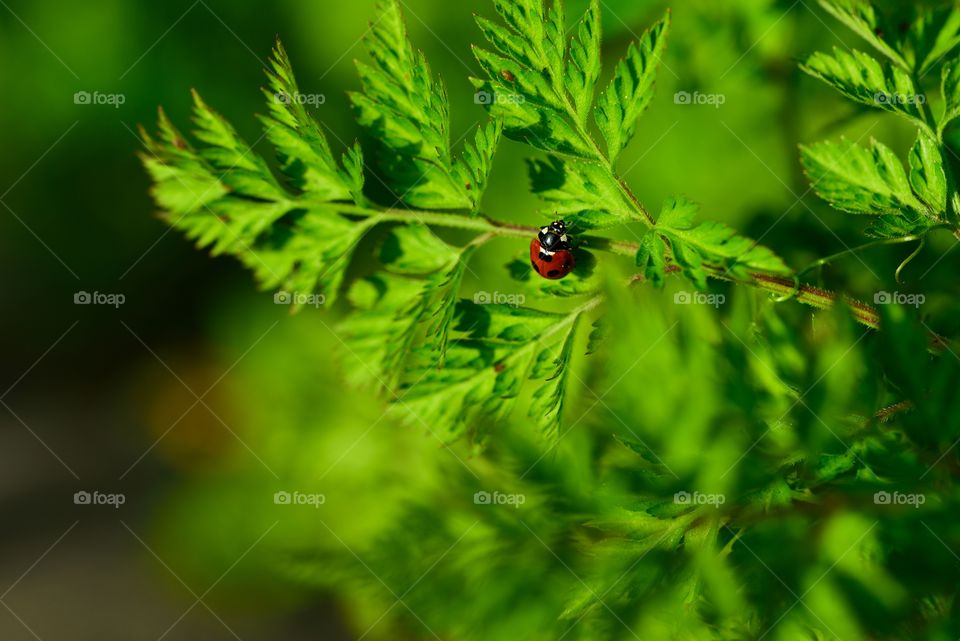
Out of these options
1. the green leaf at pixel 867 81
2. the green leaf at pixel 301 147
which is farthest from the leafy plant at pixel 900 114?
the green leaf at pixel 301 147

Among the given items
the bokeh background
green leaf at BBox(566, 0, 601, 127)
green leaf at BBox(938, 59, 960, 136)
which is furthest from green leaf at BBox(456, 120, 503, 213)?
the bokeh background

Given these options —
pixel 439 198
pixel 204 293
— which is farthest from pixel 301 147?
pixel 204 293

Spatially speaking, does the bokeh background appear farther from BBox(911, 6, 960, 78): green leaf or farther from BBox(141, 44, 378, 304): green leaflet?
BBox(141, 44, 378, 304): green leaflet

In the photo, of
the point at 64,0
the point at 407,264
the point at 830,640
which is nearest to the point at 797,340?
the point at 830,640

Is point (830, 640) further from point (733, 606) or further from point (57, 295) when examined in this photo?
point (57, 295)

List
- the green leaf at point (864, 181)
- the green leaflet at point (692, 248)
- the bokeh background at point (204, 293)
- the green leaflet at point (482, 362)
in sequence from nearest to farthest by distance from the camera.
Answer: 1. the green leaflet at point (692, 248)
2. the green leaf at point (864, 181)
3. the green leaflet at point (482, 362)
4. the bokeh background at point (204, 293)

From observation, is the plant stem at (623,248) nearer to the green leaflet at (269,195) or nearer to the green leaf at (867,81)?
the green leaflet at (269,195)
